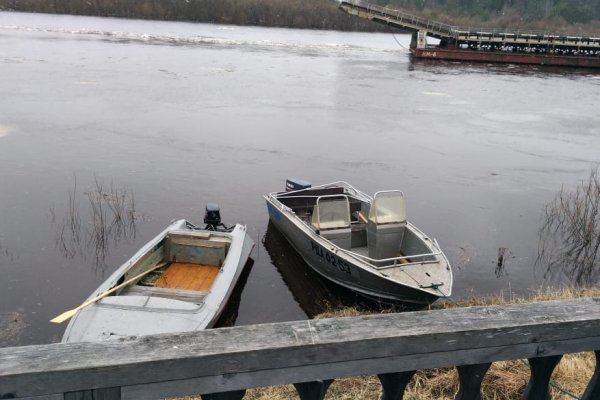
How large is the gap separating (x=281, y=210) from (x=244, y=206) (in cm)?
318

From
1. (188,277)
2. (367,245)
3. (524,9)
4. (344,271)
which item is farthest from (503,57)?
(524,9)

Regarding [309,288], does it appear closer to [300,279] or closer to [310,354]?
[300,279]

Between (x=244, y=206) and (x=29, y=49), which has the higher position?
(x=29, y=49)

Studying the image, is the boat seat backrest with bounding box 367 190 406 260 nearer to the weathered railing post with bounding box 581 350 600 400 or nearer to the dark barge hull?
the weathered railing post with bounding box 581 350 600 400

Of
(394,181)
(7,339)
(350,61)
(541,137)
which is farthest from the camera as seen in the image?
(350,61)

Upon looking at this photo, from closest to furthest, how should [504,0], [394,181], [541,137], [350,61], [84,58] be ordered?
[394,181] < [541,137] < [84,58] < [350,61] < [504,0]

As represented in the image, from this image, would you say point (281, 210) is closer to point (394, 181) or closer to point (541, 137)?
point (394, 181)

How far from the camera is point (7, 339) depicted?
8.94 m

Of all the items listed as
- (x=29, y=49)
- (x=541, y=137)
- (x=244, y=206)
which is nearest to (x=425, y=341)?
(x=244, y=206)

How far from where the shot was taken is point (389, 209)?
1144 cm

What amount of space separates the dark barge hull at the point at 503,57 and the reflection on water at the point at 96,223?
163 ft

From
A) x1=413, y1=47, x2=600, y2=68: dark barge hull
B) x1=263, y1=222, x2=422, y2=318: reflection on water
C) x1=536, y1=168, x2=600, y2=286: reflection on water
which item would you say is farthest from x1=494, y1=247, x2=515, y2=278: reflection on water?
x1=413, y1=47, x2=600, y2=68: dark barge hull

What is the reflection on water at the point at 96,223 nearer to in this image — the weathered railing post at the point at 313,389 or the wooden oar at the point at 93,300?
the wooden oar at the point at 93,300

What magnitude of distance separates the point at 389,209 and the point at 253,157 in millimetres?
9973
